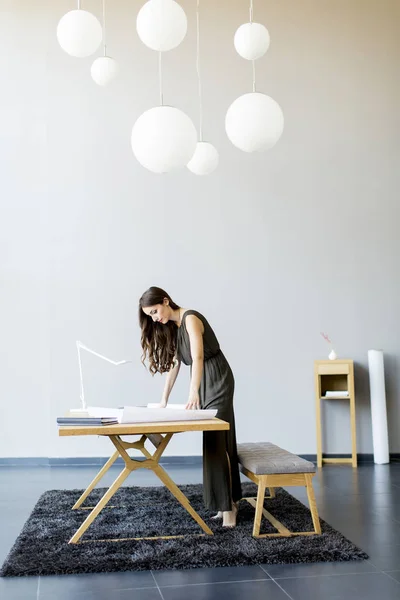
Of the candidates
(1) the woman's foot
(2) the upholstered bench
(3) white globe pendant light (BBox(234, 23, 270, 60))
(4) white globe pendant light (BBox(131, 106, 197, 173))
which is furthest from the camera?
(1) the woman's foot

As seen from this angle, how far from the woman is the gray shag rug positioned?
0.24 meters

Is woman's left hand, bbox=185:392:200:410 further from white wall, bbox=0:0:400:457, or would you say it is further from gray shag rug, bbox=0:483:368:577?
white wall, bbox=0:0:400:457

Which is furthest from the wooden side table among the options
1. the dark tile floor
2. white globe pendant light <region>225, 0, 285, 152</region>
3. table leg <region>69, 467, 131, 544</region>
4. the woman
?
white globe pendant light <region>225, 0, 285, 152</region>

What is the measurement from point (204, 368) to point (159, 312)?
49 cm

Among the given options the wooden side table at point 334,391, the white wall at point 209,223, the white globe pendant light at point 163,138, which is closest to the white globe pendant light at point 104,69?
the white globe pendant light at point 163,138

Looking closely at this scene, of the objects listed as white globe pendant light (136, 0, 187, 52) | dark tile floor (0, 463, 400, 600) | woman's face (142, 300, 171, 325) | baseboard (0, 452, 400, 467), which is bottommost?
dark tile floor (0, 463, 400, 600)

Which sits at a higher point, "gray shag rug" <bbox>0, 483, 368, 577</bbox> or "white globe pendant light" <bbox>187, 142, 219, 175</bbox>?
"white globe pendant light" <bbox>187, 142, 219, 175</bbox>

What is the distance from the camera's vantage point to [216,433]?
4.45 m

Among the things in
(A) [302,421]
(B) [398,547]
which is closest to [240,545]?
(B) [398,547]

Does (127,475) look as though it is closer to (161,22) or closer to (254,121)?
(254,121)

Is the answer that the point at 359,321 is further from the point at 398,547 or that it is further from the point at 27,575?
the point at 27,575

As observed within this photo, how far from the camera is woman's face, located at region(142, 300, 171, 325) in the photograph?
14.8 ft

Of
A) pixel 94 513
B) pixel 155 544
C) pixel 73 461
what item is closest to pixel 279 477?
pixel 155 544

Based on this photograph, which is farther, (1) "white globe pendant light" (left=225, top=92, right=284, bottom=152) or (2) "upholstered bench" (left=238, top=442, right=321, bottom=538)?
(2) "upholstered bench" (left=238, top=442, right=321, bottom=538)
